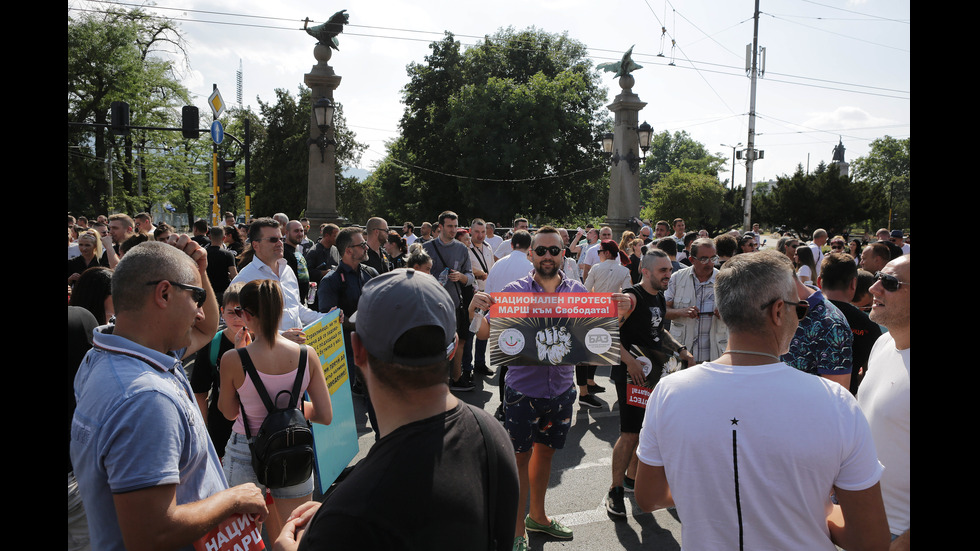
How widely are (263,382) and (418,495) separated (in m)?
2.18

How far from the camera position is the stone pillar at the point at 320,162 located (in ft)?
45.8

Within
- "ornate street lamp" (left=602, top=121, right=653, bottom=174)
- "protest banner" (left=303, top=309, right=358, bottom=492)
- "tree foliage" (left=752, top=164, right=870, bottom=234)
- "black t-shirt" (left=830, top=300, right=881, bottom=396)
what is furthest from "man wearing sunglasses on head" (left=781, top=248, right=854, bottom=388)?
"tree foliage" (left=752, top=164, right=870, bottom=234)

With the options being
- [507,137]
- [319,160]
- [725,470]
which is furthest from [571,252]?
[507,137]

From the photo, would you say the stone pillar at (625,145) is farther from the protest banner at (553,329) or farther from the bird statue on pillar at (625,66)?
the protest banner at (553,329)

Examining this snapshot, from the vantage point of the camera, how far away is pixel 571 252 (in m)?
14.0

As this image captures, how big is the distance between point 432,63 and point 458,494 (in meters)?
37.4

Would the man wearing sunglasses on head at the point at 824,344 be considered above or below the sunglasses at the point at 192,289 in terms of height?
below

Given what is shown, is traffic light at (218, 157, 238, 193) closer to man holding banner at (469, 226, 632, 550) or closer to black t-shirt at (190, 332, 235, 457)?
black t-shirt at (190, 332, 235, 457)

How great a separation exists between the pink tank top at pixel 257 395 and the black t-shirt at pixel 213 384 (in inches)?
28.6

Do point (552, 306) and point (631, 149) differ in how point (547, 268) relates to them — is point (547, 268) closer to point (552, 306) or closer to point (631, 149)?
point (552, 306)

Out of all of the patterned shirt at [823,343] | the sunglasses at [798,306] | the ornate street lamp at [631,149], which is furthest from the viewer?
the ornate street lamp at [631,149]

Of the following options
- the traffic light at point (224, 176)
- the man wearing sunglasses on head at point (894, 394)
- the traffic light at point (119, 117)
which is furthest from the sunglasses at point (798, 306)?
the traffic light at point (224, 176)

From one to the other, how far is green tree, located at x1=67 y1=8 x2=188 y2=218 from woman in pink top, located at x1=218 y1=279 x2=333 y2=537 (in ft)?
103
